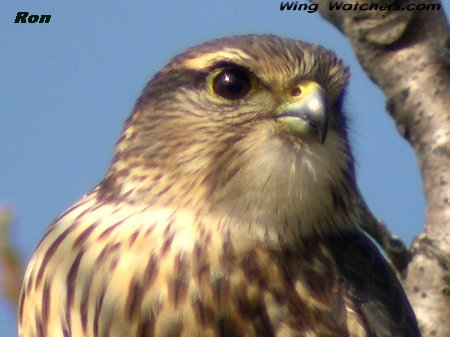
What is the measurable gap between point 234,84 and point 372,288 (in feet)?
2.92

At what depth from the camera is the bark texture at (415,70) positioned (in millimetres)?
7945

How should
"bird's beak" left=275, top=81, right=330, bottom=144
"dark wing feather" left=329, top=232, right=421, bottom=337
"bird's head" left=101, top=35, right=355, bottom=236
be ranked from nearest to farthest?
"bird's beak" left=275, top=81, right=330, bottom=144 < "bird's head" left=101, top=35, right=355, bottom=236 < "dark wing feather" left=329, top=232, right=421, bottom=337

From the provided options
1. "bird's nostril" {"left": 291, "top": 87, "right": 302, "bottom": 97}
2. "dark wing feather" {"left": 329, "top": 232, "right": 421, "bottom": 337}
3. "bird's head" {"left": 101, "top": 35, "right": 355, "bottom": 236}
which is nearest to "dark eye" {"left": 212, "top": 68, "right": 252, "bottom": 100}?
"bird's head" {"left": 101, "top": 35, "right": 355, "bottom": 236}

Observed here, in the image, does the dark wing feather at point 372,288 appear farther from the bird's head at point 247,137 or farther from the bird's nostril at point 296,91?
the bird's nostril at point 296,91

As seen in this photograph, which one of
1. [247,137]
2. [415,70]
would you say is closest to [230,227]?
[247,137]

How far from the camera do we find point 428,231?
25.6 feet

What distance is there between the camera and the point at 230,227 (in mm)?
7609

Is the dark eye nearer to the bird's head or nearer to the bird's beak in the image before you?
the bird's head

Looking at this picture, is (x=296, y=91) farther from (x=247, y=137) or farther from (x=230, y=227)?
(x=230, y=227)

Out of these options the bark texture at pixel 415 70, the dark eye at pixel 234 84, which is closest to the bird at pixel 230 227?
the dark eye at pixel 234 84

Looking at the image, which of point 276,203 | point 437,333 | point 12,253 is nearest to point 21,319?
point 12,253

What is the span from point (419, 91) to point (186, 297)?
129 centimetres

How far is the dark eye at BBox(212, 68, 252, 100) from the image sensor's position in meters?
7.73

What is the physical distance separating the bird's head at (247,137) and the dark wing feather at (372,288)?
16 centimetres
